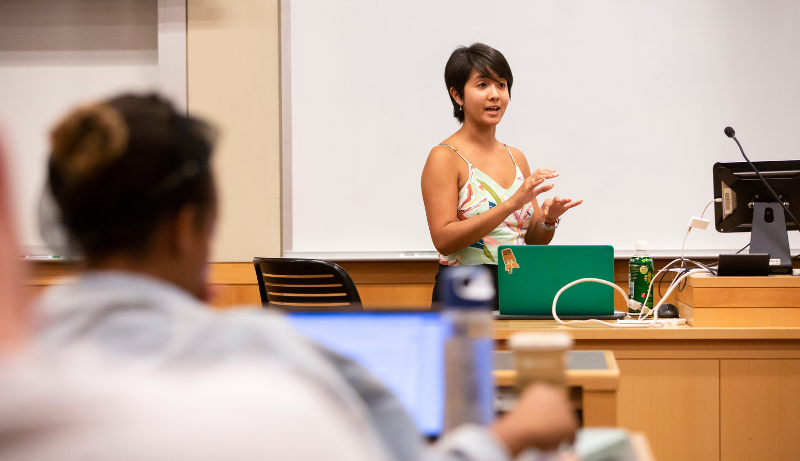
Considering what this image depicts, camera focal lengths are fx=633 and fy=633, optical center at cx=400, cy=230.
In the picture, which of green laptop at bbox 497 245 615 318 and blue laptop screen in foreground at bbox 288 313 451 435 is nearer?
blue laptop screen in foreground at bbox 288 313 451 435

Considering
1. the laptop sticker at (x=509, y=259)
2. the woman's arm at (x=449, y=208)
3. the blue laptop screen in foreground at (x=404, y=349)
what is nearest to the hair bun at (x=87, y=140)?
the blue laptop screen in foreground at (x=404, y=349)

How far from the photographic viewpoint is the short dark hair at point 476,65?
2.18 meters

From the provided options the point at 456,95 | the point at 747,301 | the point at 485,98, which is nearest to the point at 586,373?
the point at 747,301

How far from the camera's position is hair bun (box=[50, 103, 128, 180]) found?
48 centimetres

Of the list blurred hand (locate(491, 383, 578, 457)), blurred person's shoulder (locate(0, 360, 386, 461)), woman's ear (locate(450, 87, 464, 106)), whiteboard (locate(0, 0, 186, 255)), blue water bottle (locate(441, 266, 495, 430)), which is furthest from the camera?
whiteboard (locate(0, 0, 186, 255))

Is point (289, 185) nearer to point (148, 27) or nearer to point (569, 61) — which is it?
point (148, 27)

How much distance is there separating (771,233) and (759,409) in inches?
23.7

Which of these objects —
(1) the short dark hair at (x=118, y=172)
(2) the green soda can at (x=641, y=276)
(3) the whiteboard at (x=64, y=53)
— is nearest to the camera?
(1) the short dark hair at (x=118, y=172)

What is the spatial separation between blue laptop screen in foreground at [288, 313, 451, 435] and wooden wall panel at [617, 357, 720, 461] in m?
1.14

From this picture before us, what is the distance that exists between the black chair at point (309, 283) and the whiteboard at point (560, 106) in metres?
1.20

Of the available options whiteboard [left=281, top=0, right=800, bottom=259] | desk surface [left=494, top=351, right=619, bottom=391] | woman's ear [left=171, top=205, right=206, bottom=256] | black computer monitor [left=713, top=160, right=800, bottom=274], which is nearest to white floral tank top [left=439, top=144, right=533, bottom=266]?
black computer monitor [left=713, top=160, right=800, bottom=274]

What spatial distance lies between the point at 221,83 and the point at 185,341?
300cm

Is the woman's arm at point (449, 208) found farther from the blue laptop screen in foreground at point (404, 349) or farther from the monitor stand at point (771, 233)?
the blue laptop screen in foreground at point (404, 349)

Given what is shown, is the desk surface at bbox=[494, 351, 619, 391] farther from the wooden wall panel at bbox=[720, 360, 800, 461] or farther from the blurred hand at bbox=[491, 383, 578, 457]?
the wooden wall panel at bbox=[720, 360, 800, 461]
